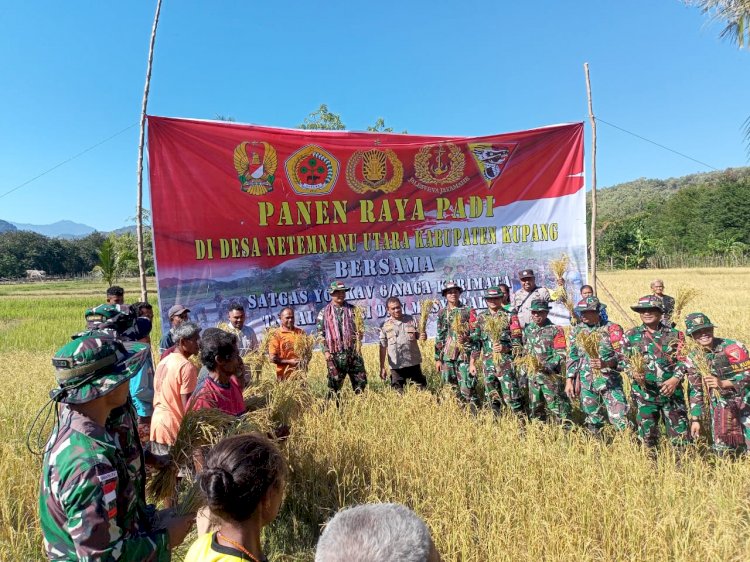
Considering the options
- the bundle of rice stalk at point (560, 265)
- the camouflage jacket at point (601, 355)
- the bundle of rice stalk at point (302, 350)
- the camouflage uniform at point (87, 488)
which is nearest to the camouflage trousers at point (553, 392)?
the camouflage jacket at point (601, 355)

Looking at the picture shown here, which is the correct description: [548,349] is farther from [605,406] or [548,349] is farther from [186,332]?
[186,332]

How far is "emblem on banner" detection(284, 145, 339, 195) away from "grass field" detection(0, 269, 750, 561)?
364 centimetres

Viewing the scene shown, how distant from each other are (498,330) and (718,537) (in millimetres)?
2561

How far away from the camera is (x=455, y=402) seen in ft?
15.4

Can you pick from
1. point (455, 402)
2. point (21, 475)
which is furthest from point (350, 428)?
point (21, 475)

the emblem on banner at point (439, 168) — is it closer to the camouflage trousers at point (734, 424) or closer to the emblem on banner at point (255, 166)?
the emblem on banner at point (255, 166)

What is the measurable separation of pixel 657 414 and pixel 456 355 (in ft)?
6.57

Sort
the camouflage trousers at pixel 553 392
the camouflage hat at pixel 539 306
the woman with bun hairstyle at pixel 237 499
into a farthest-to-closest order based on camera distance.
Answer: the camouflage hat at pixel 539 306, the camouflage trousers at pixel 553 392, the woman with bun hairstyle at pixel 237 499

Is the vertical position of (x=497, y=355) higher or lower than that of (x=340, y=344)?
lower

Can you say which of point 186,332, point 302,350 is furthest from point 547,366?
point 186,332

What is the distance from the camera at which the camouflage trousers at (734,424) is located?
3.30m

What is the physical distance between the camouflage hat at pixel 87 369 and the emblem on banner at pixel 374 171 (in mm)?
5688

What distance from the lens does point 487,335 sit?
16.0 feet

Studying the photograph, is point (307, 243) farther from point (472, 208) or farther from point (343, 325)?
point (472, 208)
